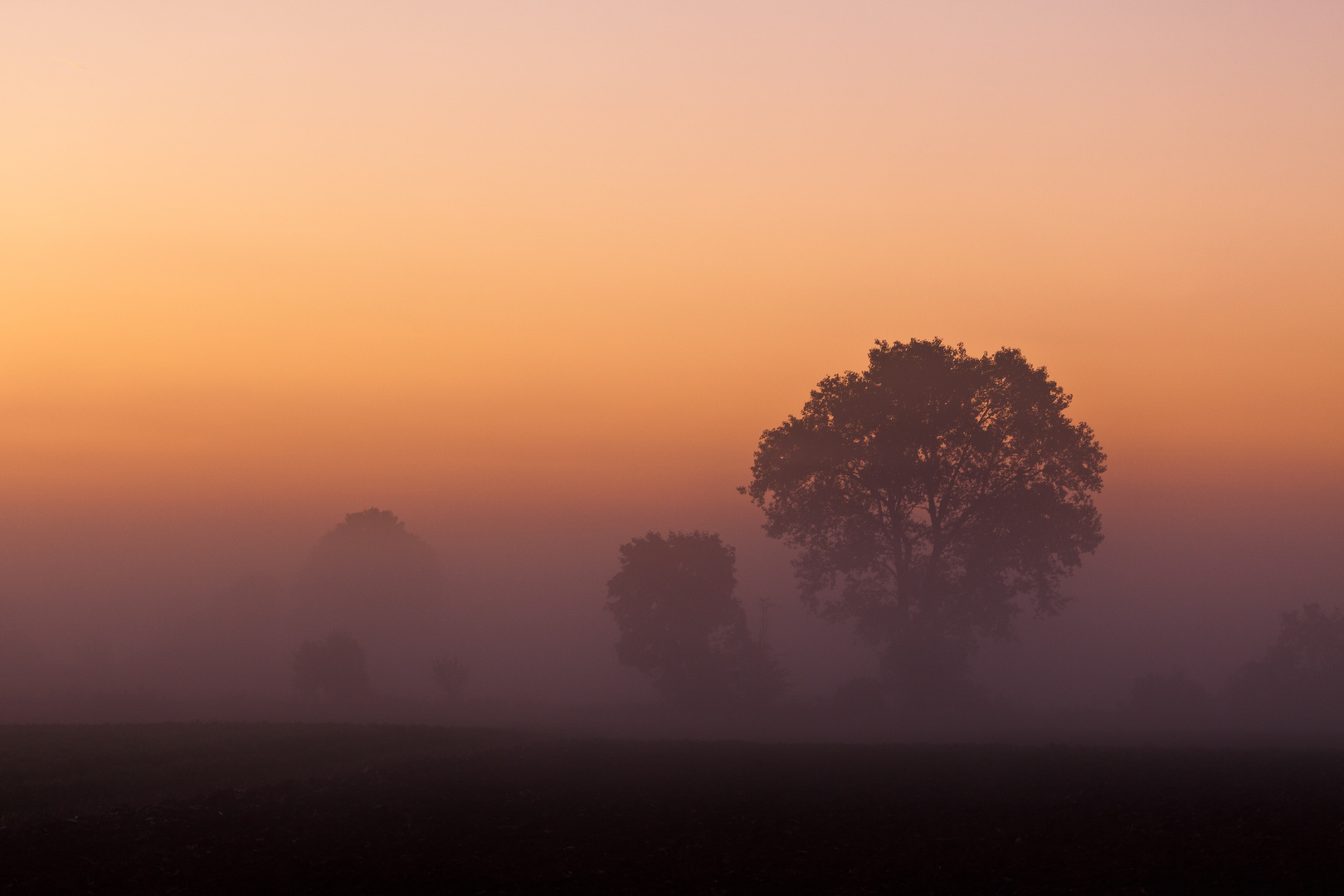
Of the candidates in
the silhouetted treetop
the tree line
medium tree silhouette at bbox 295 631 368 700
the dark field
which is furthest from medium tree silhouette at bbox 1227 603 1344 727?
the silhouetted treetop

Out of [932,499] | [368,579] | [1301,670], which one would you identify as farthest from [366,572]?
[1301,670]

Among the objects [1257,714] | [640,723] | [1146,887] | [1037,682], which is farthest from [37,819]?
[1037,682]

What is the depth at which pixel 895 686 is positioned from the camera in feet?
181

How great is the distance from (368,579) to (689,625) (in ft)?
270

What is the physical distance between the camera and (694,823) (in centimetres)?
2217

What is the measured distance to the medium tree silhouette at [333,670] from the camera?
89250 mm

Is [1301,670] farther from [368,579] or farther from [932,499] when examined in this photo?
[368,579]

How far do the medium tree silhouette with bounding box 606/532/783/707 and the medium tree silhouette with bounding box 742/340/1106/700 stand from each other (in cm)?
1993

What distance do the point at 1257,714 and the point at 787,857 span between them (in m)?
65.9

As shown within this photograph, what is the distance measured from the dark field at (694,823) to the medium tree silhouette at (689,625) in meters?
37.2

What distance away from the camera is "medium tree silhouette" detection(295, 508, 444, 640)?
140875 mm

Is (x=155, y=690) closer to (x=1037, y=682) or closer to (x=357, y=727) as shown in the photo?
(x=357, y=727)

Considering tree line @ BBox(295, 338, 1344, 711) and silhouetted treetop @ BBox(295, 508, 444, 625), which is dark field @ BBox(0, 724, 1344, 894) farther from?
silhouetted treetop @ BBox(295, 508, 444, 625)

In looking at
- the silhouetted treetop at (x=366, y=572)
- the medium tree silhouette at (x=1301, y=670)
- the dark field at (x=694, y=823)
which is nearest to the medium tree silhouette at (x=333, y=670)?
the silhouetted treetop at (x=366, y=572)
